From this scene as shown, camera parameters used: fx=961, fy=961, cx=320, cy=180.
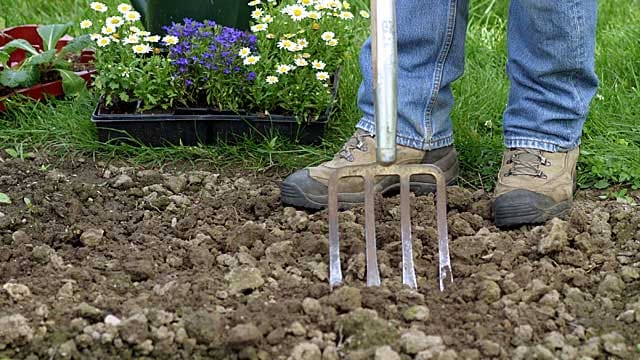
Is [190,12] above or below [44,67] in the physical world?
above

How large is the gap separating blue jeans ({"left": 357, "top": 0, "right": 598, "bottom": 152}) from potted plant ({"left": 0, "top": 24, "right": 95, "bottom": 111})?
1182 mm

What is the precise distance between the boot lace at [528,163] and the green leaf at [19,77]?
169 centimetres

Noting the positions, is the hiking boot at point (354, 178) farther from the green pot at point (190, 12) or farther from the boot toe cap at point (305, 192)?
the green pot at point (190, 12)

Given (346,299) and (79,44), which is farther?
(79,44)

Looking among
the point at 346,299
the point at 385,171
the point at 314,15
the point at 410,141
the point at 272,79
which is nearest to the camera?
the point at 346,299

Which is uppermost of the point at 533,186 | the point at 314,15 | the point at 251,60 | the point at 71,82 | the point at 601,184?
the point at 314,15

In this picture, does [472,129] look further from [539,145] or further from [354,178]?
[354,178]

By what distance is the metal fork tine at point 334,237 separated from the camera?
217 cm

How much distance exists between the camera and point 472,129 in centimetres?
310

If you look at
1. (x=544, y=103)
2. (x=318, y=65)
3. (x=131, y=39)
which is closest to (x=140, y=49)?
(x=131, y=39)

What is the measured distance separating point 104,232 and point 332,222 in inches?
25.3

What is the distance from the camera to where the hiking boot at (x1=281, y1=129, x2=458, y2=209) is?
259 cm

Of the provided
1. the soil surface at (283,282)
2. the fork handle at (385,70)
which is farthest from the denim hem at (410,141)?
the fork handle at (385,70)

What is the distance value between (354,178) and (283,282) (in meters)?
0.56
